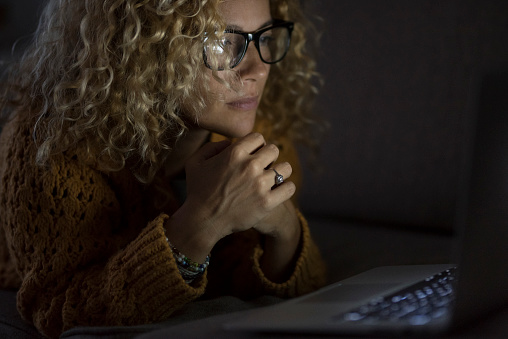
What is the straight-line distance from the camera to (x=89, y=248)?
0.91 m

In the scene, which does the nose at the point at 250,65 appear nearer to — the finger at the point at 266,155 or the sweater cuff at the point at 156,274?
the finger at the point at 266,155

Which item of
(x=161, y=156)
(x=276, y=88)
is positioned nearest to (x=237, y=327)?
(x=161, y=156)

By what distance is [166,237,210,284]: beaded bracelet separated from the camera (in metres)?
0.84

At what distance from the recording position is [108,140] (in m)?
0.97

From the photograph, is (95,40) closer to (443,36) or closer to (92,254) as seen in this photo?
(92,254)

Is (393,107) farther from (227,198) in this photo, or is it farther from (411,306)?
(411,306)

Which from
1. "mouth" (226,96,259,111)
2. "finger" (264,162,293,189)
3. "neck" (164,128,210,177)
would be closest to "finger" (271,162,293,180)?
"finger" (264,162,293,189)

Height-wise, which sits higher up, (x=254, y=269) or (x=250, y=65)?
(x=250, y=65)

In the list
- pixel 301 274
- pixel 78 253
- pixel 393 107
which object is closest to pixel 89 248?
pixel 78 253

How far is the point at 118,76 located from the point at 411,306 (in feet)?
2.12

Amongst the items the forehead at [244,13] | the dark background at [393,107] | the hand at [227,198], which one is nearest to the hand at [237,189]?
the hand at [227,198]

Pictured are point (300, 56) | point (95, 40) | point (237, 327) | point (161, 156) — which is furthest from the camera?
point (300, 56)

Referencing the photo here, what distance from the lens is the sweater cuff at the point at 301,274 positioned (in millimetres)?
996

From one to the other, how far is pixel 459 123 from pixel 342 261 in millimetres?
443
